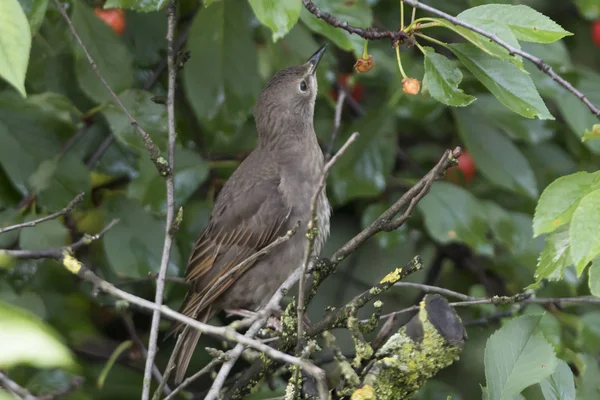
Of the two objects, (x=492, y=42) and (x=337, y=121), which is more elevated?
(x=492, y=42)

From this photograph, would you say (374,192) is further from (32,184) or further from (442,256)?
(32,184)

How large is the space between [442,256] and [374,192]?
0.77 metres

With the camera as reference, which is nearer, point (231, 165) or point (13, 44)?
point (13, 44)

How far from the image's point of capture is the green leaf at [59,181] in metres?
3.05

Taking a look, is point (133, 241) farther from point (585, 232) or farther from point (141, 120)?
point (585, 232)

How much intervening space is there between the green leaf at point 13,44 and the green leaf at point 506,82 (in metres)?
1.16

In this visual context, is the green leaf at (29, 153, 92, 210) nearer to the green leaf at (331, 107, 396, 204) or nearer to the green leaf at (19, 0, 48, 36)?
the green leaf at (19, 0, 48, 36)

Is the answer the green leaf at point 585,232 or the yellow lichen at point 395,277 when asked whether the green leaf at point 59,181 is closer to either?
the yellow lichen at point 395,277

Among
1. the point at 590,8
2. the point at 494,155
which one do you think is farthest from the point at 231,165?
the point at 590,8

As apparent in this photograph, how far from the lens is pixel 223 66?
3.35 meters

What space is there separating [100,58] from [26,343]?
84.5 inches

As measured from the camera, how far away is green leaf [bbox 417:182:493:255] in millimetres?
3432

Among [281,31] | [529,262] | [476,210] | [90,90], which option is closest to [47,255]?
[281,31]

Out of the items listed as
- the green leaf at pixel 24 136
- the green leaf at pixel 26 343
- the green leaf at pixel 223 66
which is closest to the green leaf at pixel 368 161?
the green leaf at pixel 223 66
